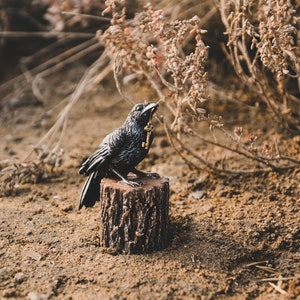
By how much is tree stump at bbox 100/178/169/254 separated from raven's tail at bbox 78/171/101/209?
5.4 inches

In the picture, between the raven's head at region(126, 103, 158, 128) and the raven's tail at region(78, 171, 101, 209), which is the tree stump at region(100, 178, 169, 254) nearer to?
the raven's tail at region(78, 171, 101, 209)

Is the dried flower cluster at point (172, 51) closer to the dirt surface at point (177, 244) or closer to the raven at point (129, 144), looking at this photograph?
the raven at point (129, 144)

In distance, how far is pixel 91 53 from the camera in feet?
21.4

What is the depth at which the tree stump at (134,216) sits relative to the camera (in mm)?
2996

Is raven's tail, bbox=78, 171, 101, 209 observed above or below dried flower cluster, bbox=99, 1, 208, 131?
below

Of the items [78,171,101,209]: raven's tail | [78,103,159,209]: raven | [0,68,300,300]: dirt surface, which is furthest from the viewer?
[78,171,101,209]: raven's tail

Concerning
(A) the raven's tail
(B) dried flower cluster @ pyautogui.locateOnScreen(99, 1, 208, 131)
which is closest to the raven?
(A) the raven's tail

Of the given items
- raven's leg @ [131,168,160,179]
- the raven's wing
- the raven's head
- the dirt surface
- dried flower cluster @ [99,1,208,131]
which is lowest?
the dirt surface

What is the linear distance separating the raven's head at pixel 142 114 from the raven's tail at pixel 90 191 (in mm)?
418

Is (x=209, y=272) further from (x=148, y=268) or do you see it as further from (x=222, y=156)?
(x=222, y=156)

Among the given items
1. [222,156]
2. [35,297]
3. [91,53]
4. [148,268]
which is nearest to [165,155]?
[222,156]

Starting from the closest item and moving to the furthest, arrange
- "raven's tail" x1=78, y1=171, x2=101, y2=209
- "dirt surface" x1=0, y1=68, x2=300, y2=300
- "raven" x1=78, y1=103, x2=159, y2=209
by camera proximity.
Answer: "dirt surface" x1=0, y1=68, x2=300, y2=300
"raven" x1=78, y1=103, x2=159, y2=209
"raven's tail" x1=78, y1=171, x2=101, y2=209

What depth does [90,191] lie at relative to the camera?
332 cm

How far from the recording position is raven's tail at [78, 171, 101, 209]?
3.26 meters
